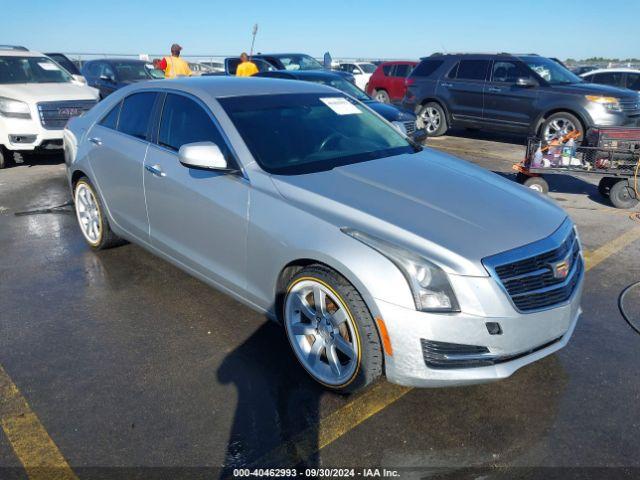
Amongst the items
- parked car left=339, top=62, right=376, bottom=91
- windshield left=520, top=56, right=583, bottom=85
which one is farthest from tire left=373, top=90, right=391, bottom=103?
parked car left=339, top=62, right=376, bottom=91

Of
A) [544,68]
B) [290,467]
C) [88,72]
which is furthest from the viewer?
[88,72]

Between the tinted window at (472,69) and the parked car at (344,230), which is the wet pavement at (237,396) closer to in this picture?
the parked car at (344,230)

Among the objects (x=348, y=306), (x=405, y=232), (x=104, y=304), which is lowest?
(x=104, y=304)

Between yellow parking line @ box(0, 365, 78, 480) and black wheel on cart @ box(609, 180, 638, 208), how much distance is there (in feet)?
21.5

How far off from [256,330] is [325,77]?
27.8 ft

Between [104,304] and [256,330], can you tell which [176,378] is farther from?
[104,304]

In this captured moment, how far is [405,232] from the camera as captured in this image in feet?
9.30

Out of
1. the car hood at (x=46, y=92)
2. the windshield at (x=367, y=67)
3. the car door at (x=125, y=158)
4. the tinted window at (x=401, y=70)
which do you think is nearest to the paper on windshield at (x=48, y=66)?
the car hood at (x=46, y=92)

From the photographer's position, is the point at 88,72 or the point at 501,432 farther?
the point at 88,72

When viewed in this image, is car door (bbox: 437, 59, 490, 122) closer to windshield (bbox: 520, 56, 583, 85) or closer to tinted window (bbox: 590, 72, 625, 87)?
windshield (bbox: 520, 56, 583, 85)

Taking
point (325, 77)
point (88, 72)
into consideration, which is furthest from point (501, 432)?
point (88, 72)

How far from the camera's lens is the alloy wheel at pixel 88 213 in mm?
5137

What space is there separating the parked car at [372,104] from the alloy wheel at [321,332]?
579cm

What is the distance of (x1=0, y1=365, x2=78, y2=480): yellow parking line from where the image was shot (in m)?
2.59
